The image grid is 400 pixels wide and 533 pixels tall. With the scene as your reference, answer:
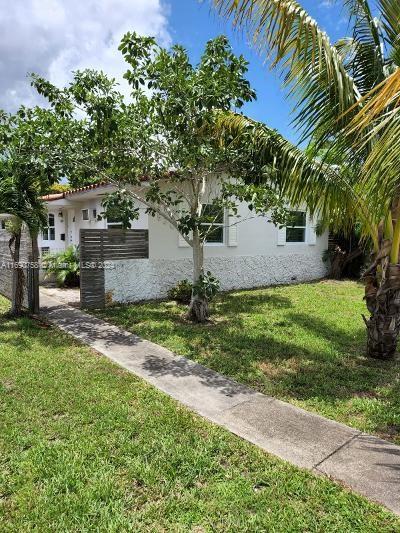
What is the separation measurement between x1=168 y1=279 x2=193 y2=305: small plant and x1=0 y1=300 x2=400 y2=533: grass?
20.2ft

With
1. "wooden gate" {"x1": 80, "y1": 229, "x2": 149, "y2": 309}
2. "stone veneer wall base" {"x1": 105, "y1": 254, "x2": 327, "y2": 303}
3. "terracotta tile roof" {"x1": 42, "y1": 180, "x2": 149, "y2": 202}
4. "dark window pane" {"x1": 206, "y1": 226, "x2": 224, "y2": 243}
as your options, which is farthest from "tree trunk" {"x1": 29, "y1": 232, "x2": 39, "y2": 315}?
"dark window pane" {"x1": 206, "y1": 226, "x2": 224, "y2": 243}

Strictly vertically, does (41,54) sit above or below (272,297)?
above

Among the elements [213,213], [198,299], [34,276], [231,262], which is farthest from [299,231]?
[34,276]

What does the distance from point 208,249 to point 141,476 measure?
9.72 meters

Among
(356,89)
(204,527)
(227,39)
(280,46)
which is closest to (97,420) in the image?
(204,527)

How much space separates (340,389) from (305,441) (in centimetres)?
172

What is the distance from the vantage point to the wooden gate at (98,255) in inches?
394

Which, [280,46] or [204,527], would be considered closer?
[204,527]

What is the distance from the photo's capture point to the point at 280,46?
4.70m

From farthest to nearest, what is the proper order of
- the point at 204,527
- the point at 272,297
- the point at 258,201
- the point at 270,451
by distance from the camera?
the point at 272,297 → the point at 258,201 → the point at 270,451 → the point at 204,527

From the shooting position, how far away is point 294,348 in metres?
7.18

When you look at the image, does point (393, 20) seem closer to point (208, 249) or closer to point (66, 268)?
point (208, 249)

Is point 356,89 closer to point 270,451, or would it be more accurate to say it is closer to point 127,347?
point 270,451

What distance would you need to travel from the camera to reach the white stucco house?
36.4 feet
